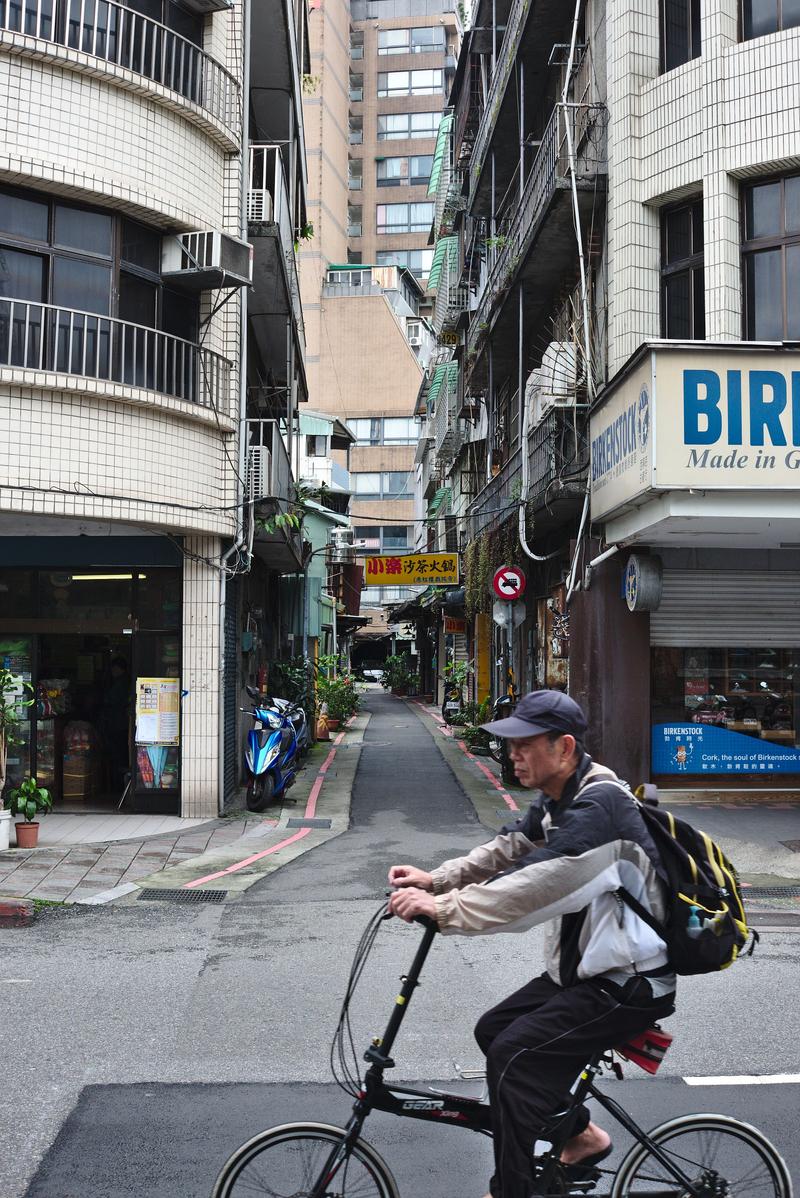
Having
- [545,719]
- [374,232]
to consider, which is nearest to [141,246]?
[545,719]

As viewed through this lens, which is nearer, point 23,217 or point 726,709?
point 23,217

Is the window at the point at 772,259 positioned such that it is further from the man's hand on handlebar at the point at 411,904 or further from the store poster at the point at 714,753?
the man's hand on handlebar at the point at 411,904

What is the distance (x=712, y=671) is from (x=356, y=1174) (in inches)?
456

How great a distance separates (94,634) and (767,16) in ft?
36.4

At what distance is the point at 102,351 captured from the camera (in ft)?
39.0

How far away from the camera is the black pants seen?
3.12 meters

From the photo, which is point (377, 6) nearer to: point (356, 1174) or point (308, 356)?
point (308, 356)

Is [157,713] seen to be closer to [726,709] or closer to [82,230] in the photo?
[82,230]

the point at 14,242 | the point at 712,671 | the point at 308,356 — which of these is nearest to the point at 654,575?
the point at 712,671

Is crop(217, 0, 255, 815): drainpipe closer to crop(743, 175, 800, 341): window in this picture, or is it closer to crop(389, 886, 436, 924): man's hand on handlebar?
crop(743, 175, 800, 341): window

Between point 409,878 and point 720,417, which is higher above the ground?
point 720,417

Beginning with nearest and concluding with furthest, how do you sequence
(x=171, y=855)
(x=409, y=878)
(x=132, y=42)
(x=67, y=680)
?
(x=409, y=878)
(x=171, y=855)
(x=132, y=42)
(x=67, y=680)

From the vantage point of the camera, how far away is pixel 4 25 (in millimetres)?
11281

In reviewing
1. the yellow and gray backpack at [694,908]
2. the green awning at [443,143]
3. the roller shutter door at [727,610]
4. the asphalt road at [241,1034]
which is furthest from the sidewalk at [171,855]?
the green awning at [443,143]
